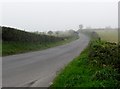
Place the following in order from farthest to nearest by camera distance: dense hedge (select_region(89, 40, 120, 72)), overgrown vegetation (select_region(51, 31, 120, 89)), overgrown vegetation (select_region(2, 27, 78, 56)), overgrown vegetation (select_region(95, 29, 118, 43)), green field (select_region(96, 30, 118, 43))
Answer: green field (select_region(96, 30, 118, 43)) → overgrown vegetation (select_region(95, 29, 118, 43)) → overgrown vegetation (select_region(2, 27, 78, 56)) → dense hedge (select_region(89, 40, 120, 72)) → overgrown vegetation (select_region(51, 31, 120, 89))

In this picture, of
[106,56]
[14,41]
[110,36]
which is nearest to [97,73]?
[106,56]

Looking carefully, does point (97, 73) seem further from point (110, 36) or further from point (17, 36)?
point (110, 36)

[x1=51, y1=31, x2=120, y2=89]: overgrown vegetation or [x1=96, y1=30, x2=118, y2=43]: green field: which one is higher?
[x1=51, y1=31, x2=120, y2=89]: overgrown vegetation

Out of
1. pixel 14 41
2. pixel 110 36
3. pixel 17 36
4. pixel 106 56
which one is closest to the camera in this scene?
pixel 106 56

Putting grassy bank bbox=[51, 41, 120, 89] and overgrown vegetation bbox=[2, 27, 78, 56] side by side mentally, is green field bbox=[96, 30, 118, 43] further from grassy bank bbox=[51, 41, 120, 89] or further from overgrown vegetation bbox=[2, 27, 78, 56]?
grassy bank bbox=[51, 41, 120, 89]

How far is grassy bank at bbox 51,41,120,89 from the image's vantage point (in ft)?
35.8

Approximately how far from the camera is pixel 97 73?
11.8 metres

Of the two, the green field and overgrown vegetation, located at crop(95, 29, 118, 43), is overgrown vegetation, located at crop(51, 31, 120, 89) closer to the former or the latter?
overgrown vegetation, located at crop(95, 29, 118, 43)

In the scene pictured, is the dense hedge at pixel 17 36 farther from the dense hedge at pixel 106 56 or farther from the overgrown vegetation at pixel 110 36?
the dense hedge at pixel 106 56

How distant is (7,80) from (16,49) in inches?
547

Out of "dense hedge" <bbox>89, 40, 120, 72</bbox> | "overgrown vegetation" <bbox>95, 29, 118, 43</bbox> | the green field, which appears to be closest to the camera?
"dense hedge" <bbox>89, 40, 120, 72</bbox>

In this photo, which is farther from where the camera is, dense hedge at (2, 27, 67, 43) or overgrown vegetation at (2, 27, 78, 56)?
dense hedge at (2, 27, 67, 43)

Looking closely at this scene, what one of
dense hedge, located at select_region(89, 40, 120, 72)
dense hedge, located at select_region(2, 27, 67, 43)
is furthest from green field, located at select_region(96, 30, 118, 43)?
dense hedge, located at select_region(89, 40, 120, 72)

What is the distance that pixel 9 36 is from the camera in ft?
94.6
